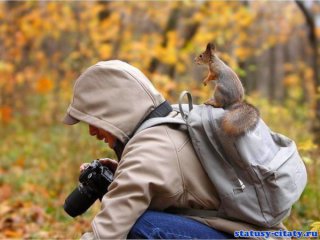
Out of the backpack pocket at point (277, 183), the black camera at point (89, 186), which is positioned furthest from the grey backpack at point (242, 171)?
the black camera at point (89, 186)

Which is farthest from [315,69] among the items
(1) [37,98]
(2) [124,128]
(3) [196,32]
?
(1) [37,98]

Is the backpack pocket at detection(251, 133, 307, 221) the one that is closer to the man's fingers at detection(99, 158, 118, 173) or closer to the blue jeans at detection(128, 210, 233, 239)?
the blue jeans at detection(128, 210, 233, 239)

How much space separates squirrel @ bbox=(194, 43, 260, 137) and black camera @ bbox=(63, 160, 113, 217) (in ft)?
2.44

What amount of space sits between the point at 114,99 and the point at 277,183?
97 cm

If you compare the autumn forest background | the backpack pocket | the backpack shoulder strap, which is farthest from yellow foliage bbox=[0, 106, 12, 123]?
the backpack pocket

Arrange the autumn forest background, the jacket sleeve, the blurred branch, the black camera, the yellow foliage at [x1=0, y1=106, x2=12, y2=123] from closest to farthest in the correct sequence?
the jacket sleeve → the black camera → the autumn forest background → the blurred branch → the yellow foliage at [x1=0, y1=106, x2=12, y2=123]

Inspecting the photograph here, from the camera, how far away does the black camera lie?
329cm

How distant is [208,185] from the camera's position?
2.92 meters

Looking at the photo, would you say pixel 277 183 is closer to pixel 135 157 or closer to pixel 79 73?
pixel 135 157

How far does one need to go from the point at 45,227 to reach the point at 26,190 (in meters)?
1.51

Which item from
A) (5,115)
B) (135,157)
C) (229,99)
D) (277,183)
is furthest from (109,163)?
(5,115)

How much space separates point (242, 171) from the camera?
9.36ft

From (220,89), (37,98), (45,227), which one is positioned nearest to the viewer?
(220,89)

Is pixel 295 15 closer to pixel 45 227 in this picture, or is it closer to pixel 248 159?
pixel 45 227
